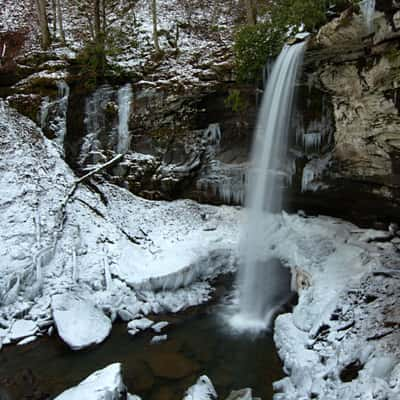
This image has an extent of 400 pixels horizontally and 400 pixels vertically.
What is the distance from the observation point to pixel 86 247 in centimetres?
901

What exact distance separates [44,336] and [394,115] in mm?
8228

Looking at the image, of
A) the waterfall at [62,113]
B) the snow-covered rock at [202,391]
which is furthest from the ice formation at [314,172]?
the waterfall at [62,113]

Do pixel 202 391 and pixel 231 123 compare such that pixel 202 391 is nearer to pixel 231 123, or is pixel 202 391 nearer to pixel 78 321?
pixel 78 321

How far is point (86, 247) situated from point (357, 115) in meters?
7.16

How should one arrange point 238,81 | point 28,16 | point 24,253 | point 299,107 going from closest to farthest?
point 24,253 → point 299,107 → point 238,81 → point 28,16

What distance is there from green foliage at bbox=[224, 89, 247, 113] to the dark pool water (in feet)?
19.6

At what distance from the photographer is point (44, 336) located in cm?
698

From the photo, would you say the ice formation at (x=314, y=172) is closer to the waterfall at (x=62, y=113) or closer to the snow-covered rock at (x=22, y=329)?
the snow-covered rock at (x=22, y=329)

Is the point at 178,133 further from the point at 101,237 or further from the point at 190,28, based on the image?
the point at 190,28

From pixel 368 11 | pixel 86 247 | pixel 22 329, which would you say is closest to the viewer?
pixel 368 11

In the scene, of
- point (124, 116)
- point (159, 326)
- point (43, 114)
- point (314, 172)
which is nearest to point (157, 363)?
point (159, 326)

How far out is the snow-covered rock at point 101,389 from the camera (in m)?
4.74

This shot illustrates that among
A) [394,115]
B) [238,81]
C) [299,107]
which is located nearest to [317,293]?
[394,115]

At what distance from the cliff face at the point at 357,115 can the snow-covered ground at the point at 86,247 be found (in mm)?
3058
